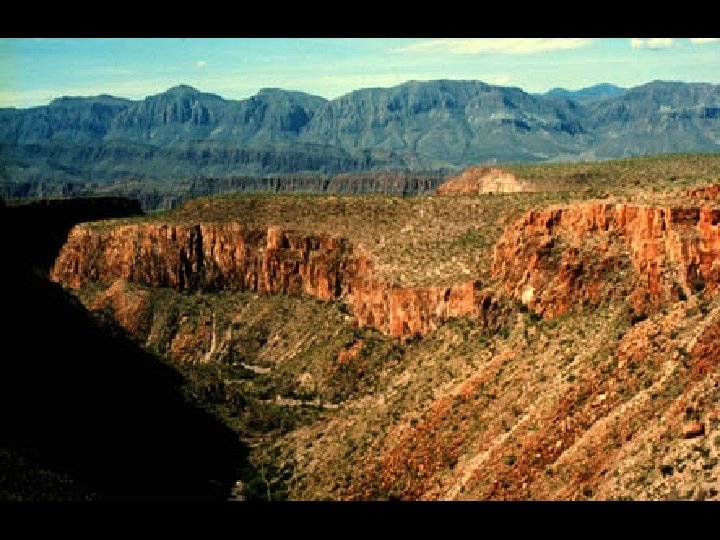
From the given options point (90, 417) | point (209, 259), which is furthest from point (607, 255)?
point (209, 259)

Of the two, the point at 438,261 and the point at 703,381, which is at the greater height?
the point at 438,261

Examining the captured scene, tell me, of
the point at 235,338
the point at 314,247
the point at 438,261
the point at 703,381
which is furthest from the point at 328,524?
the point at 235,338

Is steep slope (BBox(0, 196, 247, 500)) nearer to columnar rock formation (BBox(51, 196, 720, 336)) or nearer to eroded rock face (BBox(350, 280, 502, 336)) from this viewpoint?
eroded rock face (BBox(350, 280, 502, 336))

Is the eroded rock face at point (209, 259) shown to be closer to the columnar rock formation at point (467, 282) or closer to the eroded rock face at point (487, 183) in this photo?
the columnar rock formation at point (467, 282)

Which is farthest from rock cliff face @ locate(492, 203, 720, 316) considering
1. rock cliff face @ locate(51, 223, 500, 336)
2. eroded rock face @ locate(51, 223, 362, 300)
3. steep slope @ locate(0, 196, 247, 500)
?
eroded rock face @ locate(51, 223, 362, 300)

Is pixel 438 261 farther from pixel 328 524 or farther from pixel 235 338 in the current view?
pixel 328 524
